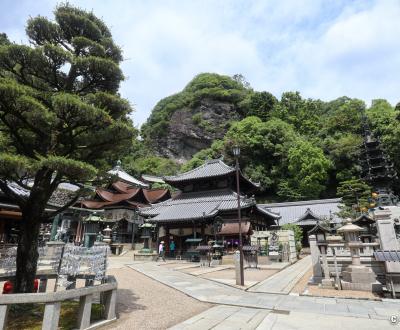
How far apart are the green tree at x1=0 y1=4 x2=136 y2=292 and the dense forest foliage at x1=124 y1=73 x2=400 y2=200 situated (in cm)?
4282

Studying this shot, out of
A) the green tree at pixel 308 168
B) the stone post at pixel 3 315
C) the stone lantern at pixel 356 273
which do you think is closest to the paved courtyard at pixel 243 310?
the stone lantern at pixel 356 273

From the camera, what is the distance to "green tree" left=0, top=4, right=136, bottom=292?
21.8 ft

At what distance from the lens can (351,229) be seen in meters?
11.2

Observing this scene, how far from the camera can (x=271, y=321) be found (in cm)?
647

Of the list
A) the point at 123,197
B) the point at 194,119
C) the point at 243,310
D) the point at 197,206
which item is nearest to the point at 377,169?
the point at 197,206

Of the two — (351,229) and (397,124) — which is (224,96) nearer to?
(397,124)

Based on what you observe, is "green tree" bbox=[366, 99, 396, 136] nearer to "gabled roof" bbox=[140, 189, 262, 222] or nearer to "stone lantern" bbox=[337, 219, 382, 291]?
"gabled roof" bbox=[140, 189, 262, 222]

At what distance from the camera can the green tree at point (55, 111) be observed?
21.8 feet

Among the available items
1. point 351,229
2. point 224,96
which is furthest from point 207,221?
point 224,96

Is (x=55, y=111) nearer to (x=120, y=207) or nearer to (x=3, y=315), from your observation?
(x=3, y=315)

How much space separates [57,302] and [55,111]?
4.57 m

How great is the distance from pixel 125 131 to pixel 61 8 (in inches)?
166

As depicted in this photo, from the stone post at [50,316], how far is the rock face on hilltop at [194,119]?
6142cm

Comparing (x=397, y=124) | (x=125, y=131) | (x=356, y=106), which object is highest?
(x=356, y=106)
